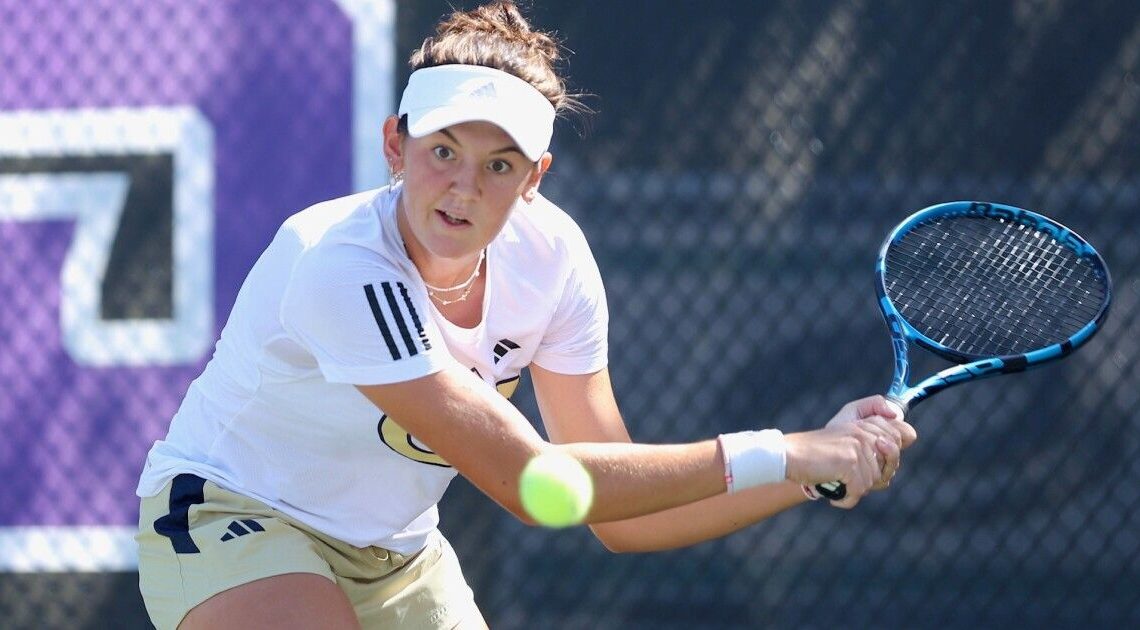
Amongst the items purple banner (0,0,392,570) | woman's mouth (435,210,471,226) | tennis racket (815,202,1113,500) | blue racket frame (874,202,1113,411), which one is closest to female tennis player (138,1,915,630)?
woman's mouth (435,210,471,226)

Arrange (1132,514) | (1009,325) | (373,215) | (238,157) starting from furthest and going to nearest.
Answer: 1. (238,157)
2. (1132,514)
3. (1009,325)
4. (373,215)

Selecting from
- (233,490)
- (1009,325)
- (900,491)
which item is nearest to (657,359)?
(900,491)

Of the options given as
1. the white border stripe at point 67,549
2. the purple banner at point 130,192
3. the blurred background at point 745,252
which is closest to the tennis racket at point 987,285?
the blurred background at point 745,252

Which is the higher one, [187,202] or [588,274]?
[588,274]

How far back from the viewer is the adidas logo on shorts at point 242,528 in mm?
1797

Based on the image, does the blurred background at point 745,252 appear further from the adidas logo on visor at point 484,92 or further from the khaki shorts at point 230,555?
the adidas logo on visor at point 484,92

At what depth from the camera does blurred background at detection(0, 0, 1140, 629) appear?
271 centimetres

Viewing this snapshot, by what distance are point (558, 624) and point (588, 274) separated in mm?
1070

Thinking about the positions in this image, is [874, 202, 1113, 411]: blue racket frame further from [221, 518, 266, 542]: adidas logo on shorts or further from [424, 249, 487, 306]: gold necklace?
[221, 518, 266, 542]: adidas logo on shorts

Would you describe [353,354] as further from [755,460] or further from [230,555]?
[755,460]

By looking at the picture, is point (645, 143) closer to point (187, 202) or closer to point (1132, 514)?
point (187, 202)

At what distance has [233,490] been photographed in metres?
1.84

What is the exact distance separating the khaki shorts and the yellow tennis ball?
14.4 inches

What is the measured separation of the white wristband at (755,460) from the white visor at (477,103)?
1.42 feet
